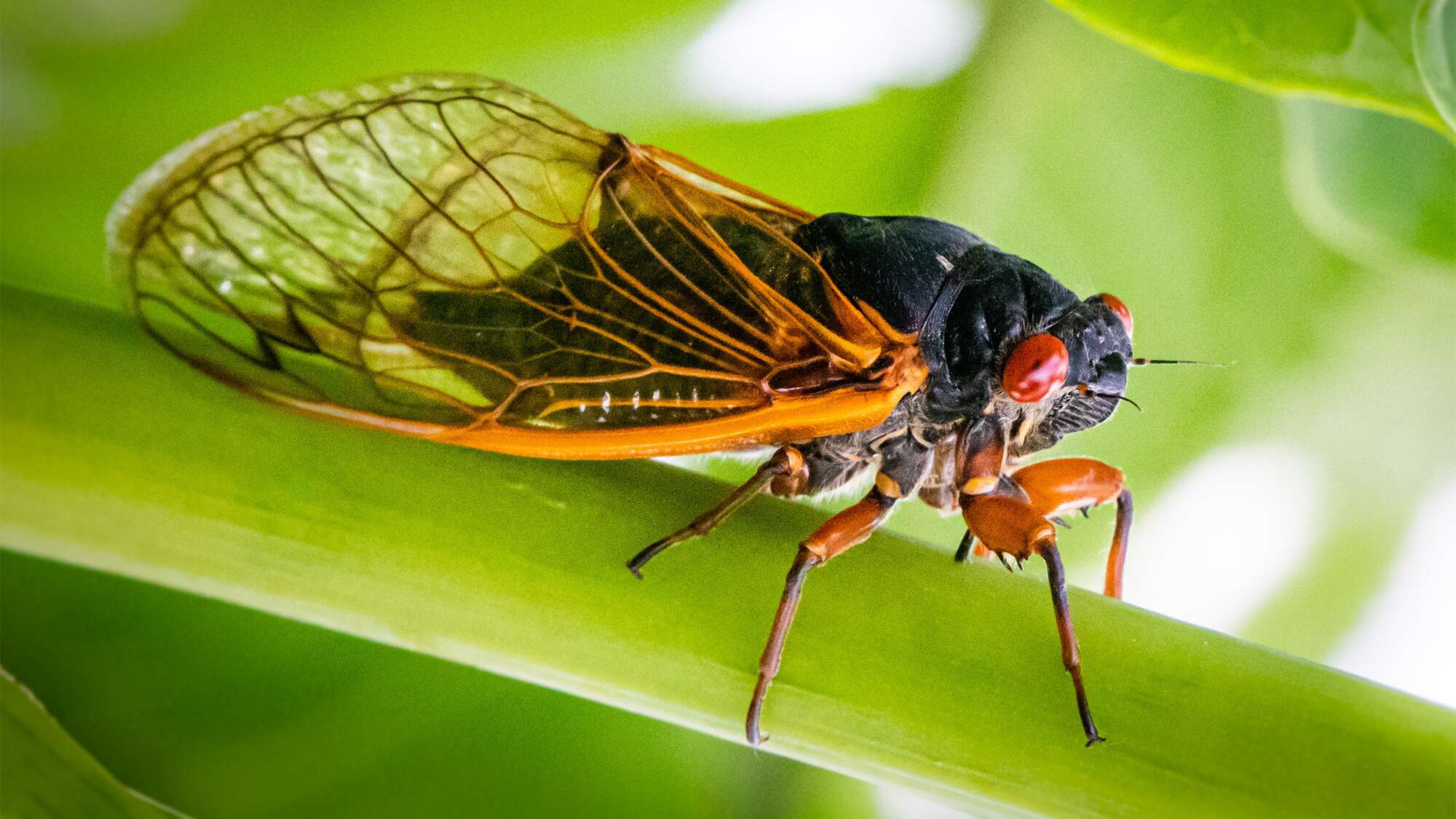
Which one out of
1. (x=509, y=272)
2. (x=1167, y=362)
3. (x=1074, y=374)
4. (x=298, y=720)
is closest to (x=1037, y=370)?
(x=1074, y=374)

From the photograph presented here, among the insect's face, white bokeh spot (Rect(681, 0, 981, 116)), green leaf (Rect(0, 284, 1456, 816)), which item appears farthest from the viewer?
white bokeh spot (Rect(681, 0, 981, 116))

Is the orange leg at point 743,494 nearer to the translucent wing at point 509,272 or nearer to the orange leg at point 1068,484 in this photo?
the translucent wing at point 509,272

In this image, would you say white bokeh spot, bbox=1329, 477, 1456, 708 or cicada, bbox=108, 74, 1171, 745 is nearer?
cicada, bbox=108, 74, 1171, 745

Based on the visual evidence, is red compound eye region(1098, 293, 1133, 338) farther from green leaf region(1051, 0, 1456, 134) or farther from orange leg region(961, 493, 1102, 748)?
green leaf region(1051, 0, 1456, 134)

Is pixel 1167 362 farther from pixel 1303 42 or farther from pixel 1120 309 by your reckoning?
pixel 1303 42

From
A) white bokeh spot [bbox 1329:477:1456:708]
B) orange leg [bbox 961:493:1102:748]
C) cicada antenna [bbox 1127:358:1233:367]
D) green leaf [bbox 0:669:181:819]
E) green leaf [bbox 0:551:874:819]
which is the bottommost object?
green leaf [bbox 0:551:874:819]

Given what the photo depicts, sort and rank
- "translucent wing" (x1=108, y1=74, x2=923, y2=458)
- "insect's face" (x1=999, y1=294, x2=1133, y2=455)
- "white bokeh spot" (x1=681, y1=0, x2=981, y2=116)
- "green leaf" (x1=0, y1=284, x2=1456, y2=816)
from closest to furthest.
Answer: "green leaf" (x1=0, y1=284, x2=1456, y2=816) → "translucent wing" (x1=108, y1=74, x2=923, y2=458) → "insect's face" (x1=999, y1=294, x2=1133, y2=455) → "white bokeh spot" (x1=681, y1=0, x2=981, y2=116)

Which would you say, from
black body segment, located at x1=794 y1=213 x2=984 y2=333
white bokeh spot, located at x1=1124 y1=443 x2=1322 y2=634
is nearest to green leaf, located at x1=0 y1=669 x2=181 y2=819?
black body segment, located at x1=794 y1=213 x2=984 y2=333
